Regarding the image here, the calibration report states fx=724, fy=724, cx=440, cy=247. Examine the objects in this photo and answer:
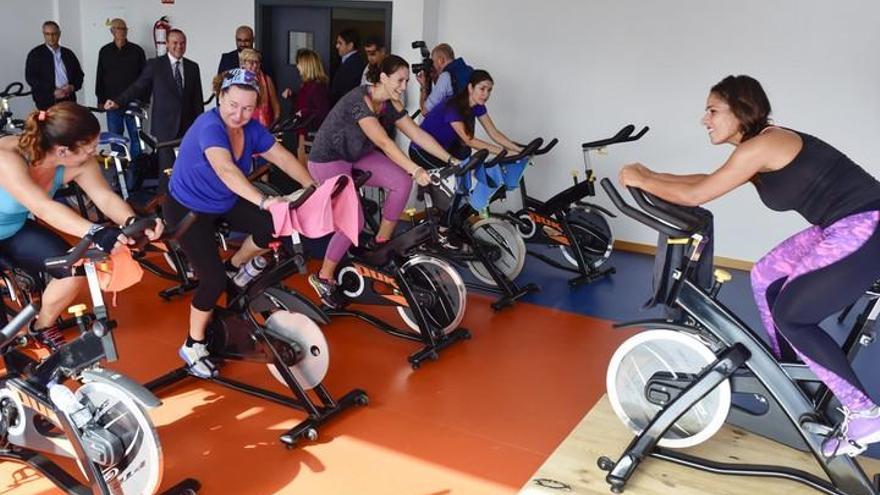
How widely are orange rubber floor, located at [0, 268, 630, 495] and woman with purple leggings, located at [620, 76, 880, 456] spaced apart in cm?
116

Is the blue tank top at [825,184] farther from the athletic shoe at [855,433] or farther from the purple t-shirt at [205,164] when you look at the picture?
the purple t-shirt at [205,164]

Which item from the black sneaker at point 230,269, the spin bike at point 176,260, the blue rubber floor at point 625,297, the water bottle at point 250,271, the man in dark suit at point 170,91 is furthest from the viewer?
the man in dark suit at point 170,91

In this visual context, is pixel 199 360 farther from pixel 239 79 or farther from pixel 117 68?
pixel 117 68

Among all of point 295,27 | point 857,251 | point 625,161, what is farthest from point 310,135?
point 857,251

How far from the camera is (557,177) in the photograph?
6.91 metres

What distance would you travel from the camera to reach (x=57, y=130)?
258 cm

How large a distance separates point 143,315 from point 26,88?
595cm

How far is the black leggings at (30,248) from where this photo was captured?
2971 millimetres

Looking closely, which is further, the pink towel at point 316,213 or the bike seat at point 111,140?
the bike seat at point 111,140

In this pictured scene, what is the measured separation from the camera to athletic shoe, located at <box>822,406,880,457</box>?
2475mm

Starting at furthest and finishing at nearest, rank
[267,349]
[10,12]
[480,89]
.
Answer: [10,12] → [480,89] → [267,349]

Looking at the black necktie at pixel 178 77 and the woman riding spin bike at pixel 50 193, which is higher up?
the black necktie at pixel 178 77

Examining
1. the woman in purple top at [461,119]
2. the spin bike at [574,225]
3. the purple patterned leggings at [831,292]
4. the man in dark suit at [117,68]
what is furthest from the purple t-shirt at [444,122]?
the man in dark suit at [117,68]

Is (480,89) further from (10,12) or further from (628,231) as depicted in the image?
(10,12)
